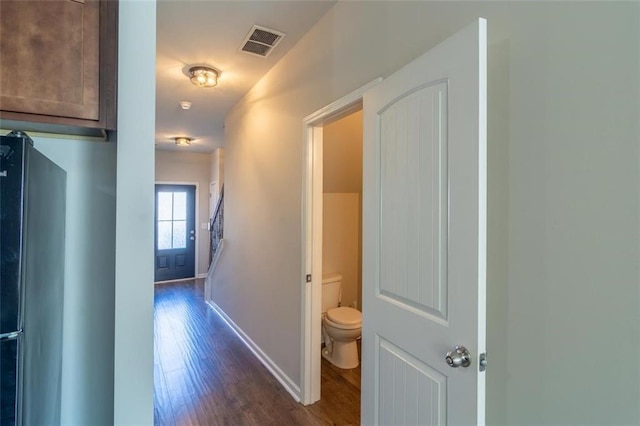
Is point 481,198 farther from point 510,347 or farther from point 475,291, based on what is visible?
point 510,347

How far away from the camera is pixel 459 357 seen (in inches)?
40.0

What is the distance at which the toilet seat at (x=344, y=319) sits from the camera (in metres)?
2.75

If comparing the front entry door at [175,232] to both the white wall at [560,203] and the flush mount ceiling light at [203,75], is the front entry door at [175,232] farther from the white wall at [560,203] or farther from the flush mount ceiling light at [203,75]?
the white wall at [560,203]

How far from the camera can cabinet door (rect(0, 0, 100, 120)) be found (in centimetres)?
96

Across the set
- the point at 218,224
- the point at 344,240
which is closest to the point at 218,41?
the point at 344,240

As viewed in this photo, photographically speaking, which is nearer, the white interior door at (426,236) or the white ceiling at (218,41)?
the white interior door at (426,236)

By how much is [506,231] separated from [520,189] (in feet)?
0.48

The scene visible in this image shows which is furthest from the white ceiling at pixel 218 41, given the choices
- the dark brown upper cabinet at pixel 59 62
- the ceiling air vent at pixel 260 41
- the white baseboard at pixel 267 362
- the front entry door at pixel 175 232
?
the front entry door at pixel 175 232

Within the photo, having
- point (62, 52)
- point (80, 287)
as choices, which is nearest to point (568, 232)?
point (62, 52)

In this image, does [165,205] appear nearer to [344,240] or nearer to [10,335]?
[344,240]

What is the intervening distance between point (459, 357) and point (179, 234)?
6.47m

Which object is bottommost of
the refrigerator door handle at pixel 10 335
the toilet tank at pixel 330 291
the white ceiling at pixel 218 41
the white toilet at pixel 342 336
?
the white toilet at pixel 342 336

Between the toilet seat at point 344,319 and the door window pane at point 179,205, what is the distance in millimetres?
4743

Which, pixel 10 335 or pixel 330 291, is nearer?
pixel 10 335
